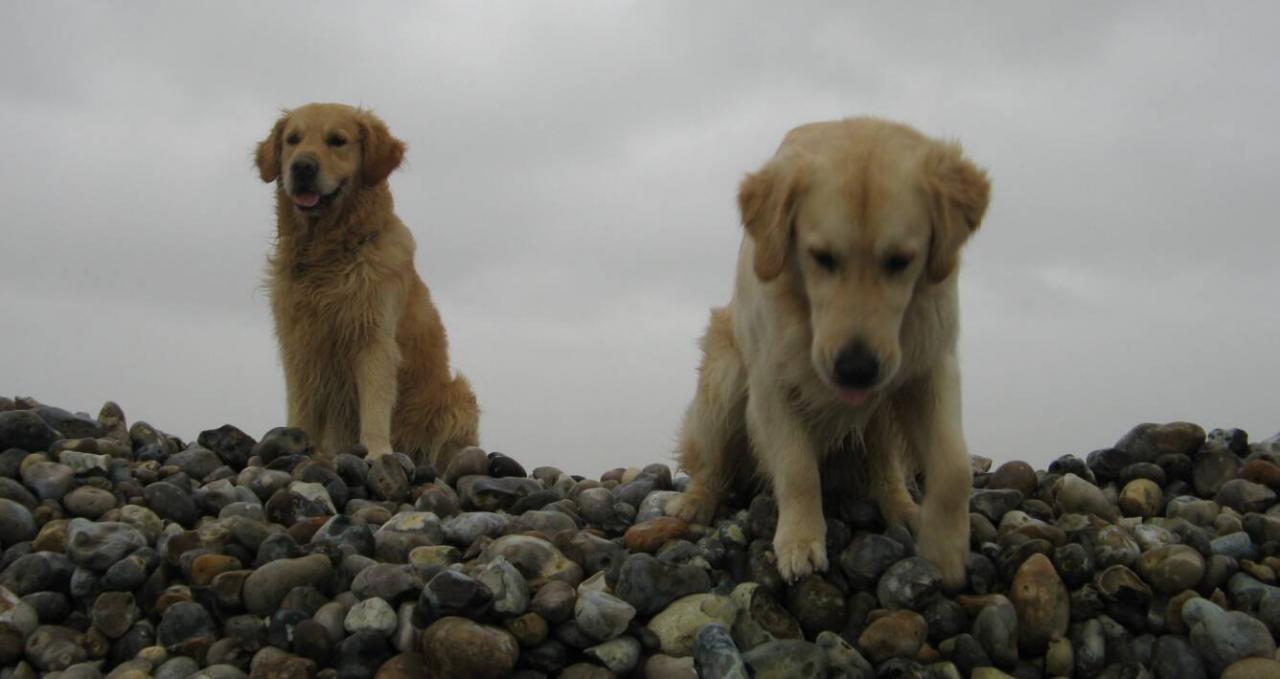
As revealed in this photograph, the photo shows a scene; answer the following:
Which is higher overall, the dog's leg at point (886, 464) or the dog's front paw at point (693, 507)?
the dog's leg at point (886, 464)

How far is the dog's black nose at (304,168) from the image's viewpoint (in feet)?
22.7

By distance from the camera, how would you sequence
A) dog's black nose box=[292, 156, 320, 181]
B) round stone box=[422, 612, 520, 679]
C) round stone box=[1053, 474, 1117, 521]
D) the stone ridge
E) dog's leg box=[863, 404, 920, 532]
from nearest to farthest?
1. round stone box=[422, 612, 520, 679]
2. the stone ridge
3. dog's leg box=[863, 404, 920, 532]
4. round stone box=[1053, 474, 1117, 521]
5. dog's black nose box=[292, 156, 320, 181]

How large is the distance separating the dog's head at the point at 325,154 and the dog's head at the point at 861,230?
152 inches

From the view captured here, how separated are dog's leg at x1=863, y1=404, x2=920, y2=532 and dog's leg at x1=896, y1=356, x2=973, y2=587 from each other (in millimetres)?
365

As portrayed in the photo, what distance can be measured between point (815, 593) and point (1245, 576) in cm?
157

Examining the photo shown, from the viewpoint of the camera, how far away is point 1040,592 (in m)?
3.74

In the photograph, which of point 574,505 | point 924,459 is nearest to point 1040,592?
point 924,459

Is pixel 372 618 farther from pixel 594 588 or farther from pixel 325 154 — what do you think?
pixel 325 154

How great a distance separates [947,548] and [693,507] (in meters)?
1.20

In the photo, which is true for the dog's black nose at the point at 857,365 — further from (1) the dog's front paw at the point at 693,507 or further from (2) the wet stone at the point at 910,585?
(1) the dog's front paw at the point at 693,507

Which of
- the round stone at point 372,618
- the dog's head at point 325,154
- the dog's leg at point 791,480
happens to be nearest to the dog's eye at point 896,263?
the dog's leg at point 791,480

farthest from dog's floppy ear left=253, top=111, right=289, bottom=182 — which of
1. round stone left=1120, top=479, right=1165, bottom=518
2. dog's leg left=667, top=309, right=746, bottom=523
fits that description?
A: round stone left=1120, top=479, right=1165, bottom=518

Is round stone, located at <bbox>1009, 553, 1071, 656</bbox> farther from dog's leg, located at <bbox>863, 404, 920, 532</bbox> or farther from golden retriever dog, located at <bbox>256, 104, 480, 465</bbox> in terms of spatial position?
golden retriever dog, located at <bbox>256, 104, 480, 465</bbox>

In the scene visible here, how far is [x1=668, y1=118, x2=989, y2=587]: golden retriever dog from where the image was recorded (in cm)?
363
